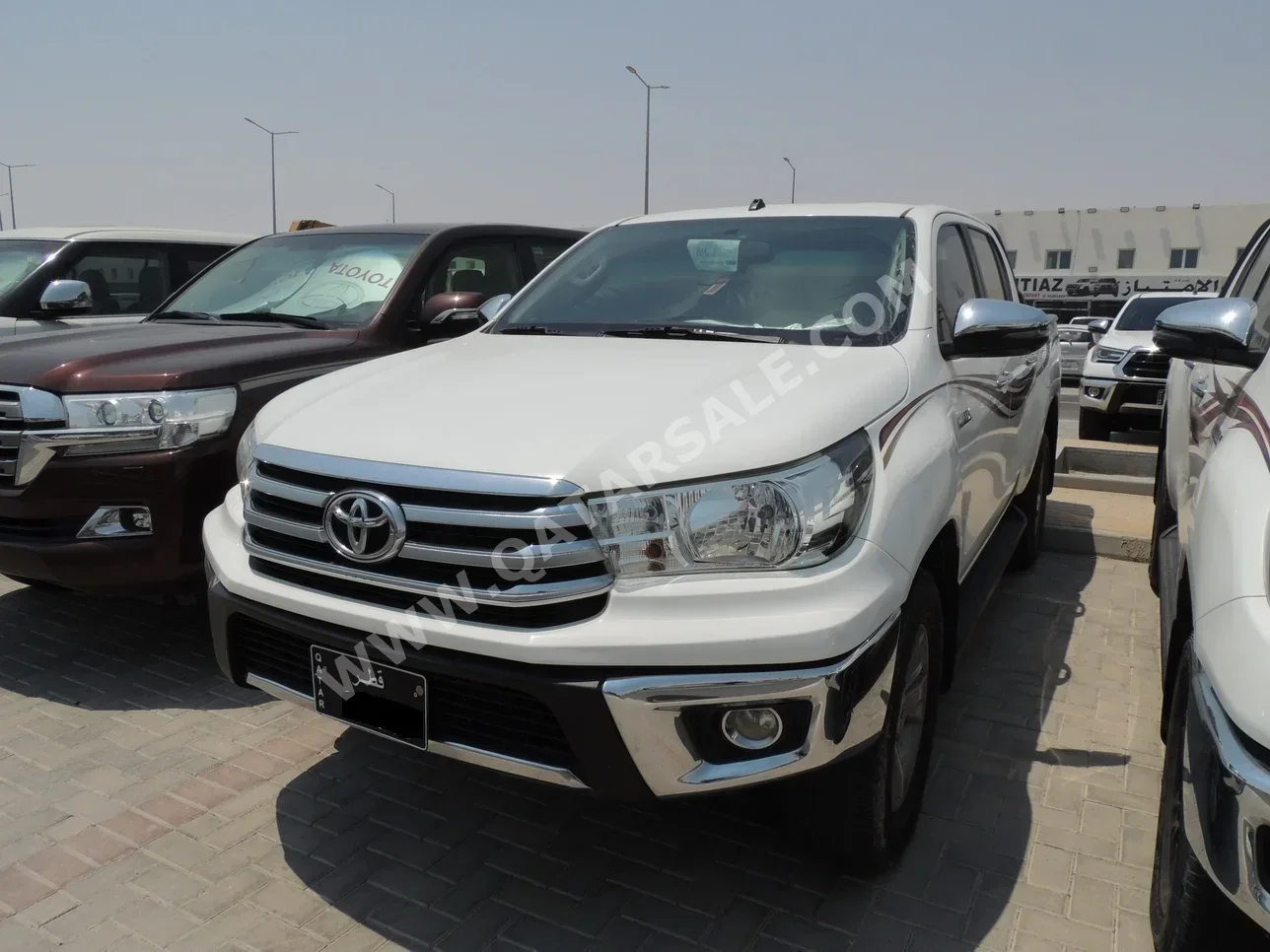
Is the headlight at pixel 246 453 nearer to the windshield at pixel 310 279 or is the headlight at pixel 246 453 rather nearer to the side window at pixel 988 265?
the windshield at pixel 310 279

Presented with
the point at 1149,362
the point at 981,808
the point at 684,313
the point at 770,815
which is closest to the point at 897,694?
the point at 770,815

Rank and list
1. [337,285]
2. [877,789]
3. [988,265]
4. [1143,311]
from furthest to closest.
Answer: [1143,311] → [337,285] → [988,265] → [877,789]

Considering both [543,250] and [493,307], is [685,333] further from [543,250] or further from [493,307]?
[543,250]

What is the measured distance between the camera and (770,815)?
276 centimetres

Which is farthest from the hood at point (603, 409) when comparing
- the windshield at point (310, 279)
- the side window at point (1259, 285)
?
the windshield at point (310, 279)

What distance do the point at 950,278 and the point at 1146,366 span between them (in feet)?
21.9

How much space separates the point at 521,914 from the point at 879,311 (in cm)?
198

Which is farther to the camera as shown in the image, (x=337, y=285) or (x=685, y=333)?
(x=337, y=285)

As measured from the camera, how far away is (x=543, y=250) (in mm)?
5848

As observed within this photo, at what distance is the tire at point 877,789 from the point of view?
225cm

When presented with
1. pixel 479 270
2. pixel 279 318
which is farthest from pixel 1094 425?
pixel 279 318

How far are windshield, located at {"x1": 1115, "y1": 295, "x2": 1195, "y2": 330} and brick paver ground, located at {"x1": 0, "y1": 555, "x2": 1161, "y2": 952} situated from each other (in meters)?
7.98

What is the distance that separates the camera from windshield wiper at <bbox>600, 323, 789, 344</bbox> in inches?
115

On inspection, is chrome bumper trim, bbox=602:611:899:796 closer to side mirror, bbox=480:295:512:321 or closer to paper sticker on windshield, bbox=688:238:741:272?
paper sticker on windshield, bbox=688:238:741:272
